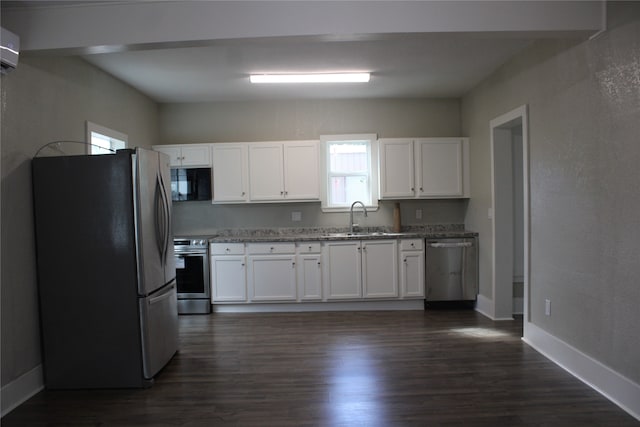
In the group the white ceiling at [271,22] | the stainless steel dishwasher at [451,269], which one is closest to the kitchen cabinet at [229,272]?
the stainless steel dishwasher at [451,269]

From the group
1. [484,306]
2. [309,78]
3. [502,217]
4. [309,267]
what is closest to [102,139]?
[309,78]

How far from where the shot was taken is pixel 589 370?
8.86 feet

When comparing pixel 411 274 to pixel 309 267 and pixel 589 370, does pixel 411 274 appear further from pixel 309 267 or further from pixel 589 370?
pixel 589 370

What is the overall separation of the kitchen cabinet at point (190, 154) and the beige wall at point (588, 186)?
3600 mm

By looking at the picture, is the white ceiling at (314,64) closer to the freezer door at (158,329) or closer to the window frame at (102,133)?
the window frame at (102,133)

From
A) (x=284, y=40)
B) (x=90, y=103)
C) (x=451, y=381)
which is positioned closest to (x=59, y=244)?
(x=90, y=103)

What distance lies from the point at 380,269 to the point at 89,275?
→ 305cm

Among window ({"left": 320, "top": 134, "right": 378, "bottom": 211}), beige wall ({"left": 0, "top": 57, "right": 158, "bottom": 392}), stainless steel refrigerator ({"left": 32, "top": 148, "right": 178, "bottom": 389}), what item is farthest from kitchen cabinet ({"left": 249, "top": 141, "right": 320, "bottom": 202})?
stainless steel refrigerator ({"left": 32, "top": 148, "right": 178, "bottom": 389})

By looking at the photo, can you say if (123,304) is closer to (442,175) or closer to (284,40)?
(284,40)

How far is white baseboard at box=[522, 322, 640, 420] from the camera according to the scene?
2.35 meters

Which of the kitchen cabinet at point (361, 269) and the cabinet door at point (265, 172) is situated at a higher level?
the cabinet door at point (265, 172)

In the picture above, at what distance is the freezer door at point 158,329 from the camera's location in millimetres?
2809

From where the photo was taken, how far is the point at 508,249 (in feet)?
13.7

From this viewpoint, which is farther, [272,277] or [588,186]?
[272,277]
